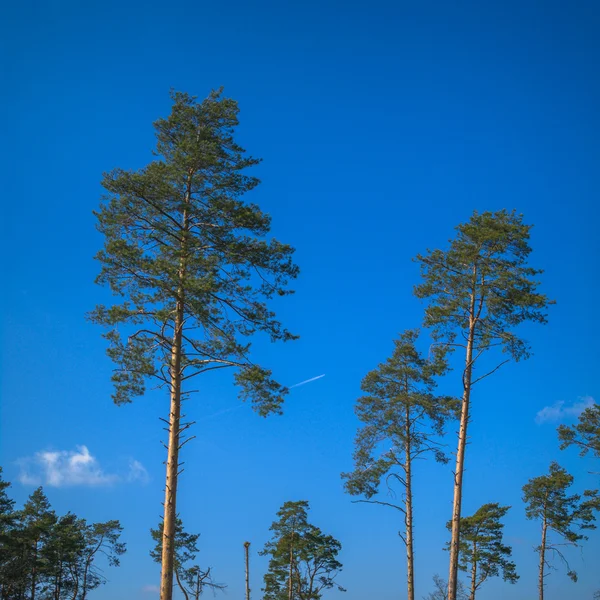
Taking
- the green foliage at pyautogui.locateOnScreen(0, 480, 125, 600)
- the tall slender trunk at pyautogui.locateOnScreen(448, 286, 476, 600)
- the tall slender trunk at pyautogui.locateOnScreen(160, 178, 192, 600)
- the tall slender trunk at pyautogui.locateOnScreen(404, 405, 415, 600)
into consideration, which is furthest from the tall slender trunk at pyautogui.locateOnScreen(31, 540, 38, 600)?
the tall slender trunk at pyautogui.locateOnScreen(448, 286, 476, 600)

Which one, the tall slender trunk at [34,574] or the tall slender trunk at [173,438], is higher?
the tall slender trunk at [173,438]

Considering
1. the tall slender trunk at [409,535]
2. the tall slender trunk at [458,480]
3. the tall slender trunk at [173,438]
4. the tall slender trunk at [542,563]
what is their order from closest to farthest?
the tall slender trunk at [173,438] → the tall slender trunk at [458,480] → the tall slender trunk at [409,535] → the tall slender trunk at [542,563]

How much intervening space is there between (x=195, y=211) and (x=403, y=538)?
1555 cm

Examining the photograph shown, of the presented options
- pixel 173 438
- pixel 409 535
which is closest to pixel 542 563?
pixel 409 535

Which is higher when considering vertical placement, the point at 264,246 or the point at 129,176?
the point at 129,176

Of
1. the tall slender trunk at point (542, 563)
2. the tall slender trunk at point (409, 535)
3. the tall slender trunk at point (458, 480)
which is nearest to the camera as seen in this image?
the tall slender trunk at point (458, 480)

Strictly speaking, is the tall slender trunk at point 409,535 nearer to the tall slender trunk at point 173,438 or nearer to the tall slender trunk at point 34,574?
the tall slender trunk at point 173,438

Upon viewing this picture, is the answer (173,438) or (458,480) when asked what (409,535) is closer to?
(458,480)

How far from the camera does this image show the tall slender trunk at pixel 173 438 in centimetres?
1350

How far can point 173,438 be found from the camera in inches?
557

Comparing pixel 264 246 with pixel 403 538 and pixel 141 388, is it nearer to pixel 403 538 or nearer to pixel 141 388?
pixel 141 388

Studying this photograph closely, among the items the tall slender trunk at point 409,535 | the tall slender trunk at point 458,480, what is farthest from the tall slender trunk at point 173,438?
the tall slender trunk at point 409,535

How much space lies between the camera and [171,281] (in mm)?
14750

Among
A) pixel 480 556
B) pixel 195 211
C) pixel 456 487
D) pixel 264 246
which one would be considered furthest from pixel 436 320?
pixel 480 556
